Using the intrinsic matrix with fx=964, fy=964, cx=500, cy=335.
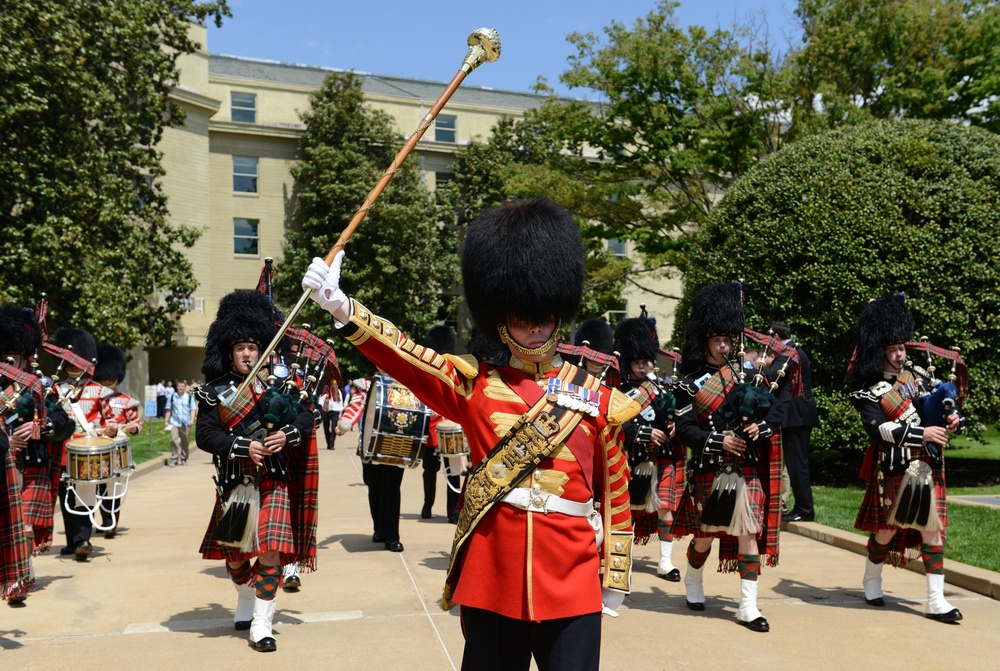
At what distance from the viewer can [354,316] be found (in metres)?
3.35

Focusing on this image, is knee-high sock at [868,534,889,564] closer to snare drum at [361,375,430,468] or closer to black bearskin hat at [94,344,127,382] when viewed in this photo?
snare drum at [361,375,430,468]

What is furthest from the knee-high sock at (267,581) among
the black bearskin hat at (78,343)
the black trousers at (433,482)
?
the black bearskin hat at (78,343)

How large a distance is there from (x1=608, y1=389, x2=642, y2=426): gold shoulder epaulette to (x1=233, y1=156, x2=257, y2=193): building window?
35.9m

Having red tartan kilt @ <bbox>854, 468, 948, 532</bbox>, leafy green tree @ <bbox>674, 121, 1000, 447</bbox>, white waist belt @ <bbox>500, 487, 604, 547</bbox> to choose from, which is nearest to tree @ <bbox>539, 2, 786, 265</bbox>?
leafy green tree @ <bbox>674, 121, 1000, 447</bbox>

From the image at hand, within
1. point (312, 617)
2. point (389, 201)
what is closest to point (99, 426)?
point (312, 617)

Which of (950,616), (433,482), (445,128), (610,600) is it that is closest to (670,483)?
(950,616)

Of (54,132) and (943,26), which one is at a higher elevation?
(943,26)

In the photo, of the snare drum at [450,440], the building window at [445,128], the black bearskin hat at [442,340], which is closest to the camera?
the snare drum at [450,440]

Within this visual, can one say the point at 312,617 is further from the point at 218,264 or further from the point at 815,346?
the point at 218,264

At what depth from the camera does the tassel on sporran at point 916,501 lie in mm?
6234

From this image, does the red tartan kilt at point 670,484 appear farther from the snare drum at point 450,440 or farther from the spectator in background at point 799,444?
the snare drum at point 450,440

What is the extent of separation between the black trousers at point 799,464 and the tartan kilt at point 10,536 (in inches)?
281

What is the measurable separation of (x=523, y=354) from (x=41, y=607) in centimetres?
506

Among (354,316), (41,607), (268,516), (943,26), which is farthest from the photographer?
(943,26)
